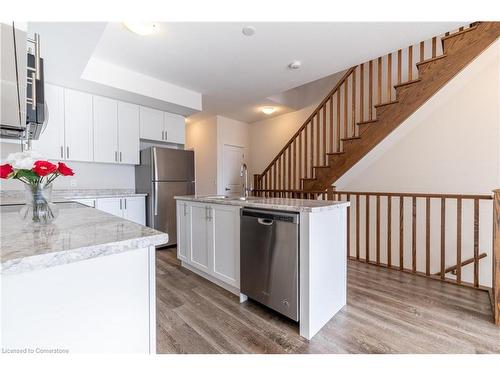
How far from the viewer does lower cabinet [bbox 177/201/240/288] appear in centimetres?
213

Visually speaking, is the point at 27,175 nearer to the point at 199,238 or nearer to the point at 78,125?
the point at 199,238

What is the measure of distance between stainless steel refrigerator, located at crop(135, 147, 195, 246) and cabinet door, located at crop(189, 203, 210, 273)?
1276 millimetres

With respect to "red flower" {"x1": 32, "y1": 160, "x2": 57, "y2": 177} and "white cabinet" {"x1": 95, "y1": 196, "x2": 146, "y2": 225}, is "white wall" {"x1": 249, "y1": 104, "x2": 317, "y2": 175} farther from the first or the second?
"red flower" {"x1": 32, "y1": 160, "x2": 57, "y2": 177}

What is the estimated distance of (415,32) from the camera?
2.33 m

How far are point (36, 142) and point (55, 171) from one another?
8.34 feet

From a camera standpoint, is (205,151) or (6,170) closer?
(6,170)

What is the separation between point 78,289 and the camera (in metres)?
0.68

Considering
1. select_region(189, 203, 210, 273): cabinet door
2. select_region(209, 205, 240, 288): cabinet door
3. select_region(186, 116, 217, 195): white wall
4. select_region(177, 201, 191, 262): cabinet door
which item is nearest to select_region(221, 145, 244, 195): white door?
select_region(186, 116, 217, 195): white wall

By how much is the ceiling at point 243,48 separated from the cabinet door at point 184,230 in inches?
68.1

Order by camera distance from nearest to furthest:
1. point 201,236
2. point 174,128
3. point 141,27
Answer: point 141,27 → point 201,236 → point 174,128

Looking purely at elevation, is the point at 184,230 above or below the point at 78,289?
below

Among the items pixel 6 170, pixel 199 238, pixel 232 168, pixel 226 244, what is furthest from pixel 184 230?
pixel 232 168

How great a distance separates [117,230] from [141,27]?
2.16 metres
